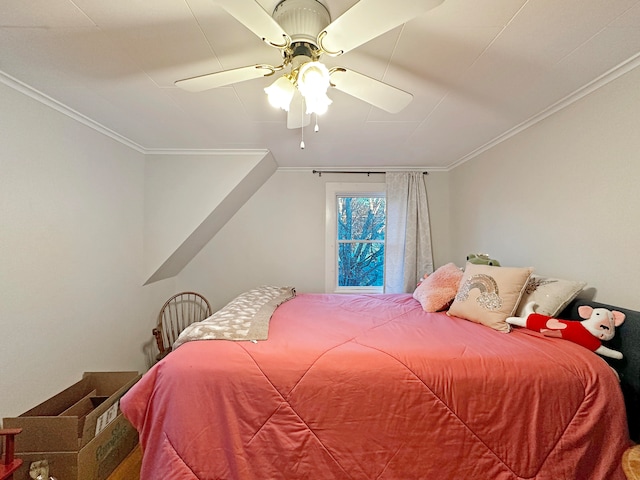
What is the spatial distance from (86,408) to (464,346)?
239cm

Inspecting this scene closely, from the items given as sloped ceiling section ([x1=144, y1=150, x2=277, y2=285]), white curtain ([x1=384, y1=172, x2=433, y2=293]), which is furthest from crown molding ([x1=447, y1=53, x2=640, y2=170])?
sloped ceiling section ([x1=144, y1=150, x2=277, y2=285])

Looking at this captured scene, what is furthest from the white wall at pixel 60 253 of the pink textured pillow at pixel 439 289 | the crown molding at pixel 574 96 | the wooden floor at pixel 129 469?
the crown molding at pixel 574 96

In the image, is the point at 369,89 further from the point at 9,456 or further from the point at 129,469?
the point at 129,469

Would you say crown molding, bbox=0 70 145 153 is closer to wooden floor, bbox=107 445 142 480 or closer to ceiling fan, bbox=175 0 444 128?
ceiling fan, bbox=175 0 444 128

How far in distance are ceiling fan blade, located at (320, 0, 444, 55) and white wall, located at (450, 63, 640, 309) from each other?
144cm

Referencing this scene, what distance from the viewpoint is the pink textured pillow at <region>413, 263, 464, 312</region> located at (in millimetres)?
2088

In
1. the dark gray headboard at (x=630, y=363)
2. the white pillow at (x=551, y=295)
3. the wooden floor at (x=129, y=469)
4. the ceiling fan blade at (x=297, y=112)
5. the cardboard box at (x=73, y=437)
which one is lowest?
the wooden floor at (x=129, y=469)

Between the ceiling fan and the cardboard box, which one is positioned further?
the cardboard box

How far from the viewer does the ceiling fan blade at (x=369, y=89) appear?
3.83ft

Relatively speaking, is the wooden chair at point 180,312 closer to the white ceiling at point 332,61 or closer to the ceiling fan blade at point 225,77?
the white ceiling at point 332,61

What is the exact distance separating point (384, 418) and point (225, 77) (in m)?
1.60

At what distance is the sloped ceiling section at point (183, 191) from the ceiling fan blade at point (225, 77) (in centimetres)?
147

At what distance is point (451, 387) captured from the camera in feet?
3.99

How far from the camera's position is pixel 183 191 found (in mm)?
2697
